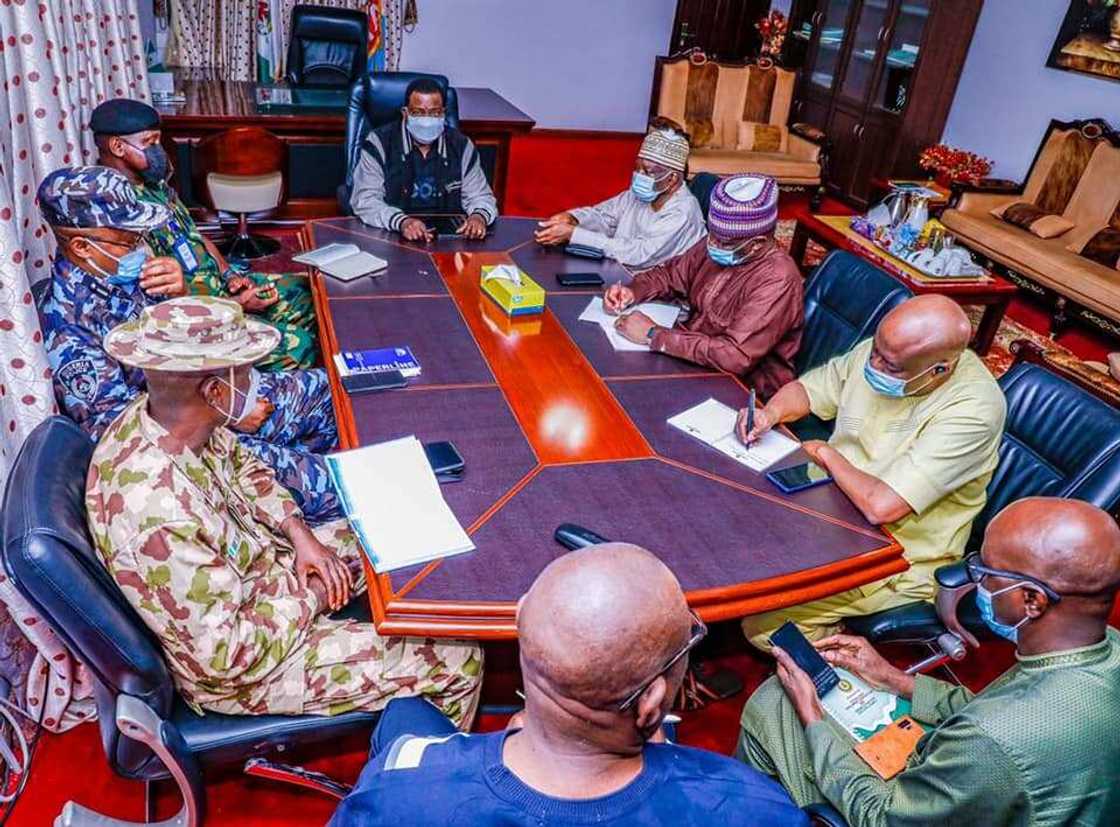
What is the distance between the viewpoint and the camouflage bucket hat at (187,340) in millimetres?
1446

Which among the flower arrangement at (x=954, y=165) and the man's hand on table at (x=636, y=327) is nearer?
the man's hand on table at (x=636, y=327)

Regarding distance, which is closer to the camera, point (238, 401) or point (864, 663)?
point (238, 401)

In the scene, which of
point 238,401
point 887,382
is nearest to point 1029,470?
point 887,382

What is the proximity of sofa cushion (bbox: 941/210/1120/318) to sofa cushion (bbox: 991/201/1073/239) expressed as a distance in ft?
0.13

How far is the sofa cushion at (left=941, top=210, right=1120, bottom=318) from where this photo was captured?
14.6 ft

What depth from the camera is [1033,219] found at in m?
5.12

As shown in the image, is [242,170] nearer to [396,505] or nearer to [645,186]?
[645,186]

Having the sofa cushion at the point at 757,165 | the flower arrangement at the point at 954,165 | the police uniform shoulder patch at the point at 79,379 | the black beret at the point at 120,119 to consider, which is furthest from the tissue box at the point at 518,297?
the flower arrangement at the point at 954,165

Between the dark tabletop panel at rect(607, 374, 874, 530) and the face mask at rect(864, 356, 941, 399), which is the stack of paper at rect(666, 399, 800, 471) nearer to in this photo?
the dark tabletop panel at rect(607, 374, 874, 530)

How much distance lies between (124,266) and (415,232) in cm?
118

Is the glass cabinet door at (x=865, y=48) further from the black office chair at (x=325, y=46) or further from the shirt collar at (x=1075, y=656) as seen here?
the shirt collar at (x=1075, y=656)

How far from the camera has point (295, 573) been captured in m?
1.77

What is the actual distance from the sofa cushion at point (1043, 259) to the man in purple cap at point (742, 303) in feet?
9.14

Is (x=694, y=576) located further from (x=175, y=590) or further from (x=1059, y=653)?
(x=175, y=590)
